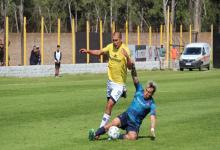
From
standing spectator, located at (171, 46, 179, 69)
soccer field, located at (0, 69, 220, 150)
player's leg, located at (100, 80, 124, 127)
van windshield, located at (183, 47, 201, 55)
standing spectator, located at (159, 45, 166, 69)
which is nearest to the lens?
soccer field, located at (0, 69, 220, 150)

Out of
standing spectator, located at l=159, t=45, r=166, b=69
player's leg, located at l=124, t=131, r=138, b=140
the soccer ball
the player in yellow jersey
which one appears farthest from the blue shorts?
standing spectator, located at l=159, t=45, r=166, b=69

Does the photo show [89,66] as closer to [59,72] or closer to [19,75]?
[59,72]

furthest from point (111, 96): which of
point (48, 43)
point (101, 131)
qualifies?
point (48, 43)

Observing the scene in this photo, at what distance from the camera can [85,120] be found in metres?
17.0

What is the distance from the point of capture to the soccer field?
12773 millimetres

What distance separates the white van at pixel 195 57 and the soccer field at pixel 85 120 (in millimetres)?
26390

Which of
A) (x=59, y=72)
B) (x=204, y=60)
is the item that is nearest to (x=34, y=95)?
(x=59, y=72)

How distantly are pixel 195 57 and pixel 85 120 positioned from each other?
38.2 metres

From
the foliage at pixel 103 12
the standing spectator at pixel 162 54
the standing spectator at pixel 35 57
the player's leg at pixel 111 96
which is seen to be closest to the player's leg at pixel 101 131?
the player's leg at pixel 111 96

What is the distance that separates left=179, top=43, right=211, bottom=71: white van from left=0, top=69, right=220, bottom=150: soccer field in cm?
2639

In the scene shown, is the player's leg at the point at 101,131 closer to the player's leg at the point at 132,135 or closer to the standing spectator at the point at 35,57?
the player's leg at the point at 132,135

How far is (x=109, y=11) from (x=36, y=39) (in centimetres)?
6578

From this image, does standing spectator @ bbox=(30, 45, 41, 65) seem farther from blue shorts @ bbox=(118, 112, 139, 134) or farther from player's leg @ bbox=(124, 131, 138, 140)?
player's leg @ bbox=(124, 131, 138, 140)

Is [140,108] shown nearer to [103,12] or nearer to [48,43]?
[48,43]
